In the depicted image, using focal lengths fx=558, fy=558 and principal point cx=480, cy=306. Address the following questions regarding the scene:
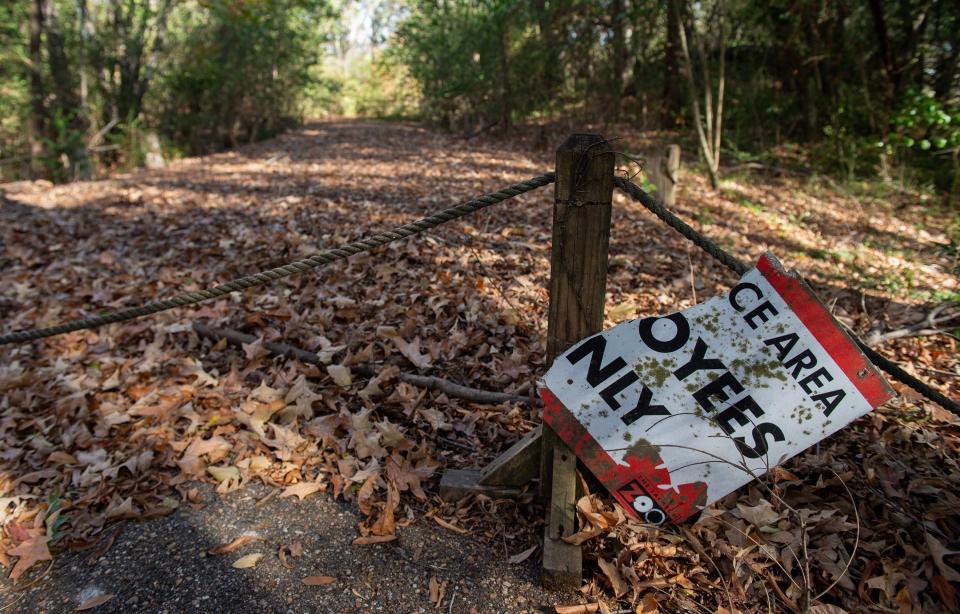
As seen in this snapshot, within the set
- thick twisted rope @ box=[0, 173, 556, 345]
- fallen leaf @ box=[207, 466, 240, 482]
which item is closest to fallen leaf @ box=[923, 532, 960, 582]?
thick twisted rope @ box=[0, 173, 556, 345]

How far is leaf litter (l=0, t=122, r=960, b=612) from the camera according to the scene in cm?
196

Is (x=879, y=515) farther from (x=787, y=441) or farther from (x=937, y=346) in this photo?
(x=937, y=346)

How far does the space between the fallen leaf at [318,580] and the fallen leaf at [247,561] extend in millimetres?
231

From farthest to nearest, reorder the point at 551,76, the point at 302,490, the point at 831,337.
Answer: the point at 551,76, the point at 302,490, the point at 831,337

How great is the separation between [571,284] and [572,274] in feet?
0.11

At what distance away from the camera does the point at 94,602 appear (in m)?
1.98

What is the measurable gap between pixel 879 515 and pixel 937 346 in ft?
6.41

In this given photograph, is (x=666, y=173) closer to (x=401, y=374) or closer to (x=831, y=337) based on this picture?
(x=401, y=374)

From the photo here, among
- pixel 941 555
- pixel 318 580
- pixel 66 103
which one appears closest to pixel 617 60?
pixel 66 103

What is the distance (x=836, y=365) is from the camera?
1737mm

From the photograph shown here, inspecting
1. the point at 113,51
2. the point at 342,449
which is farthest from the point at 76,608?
the point at 113,51

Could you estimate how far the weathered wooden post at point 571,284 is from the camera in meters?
1.69

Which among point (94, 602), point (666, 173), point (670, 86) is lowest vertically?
point (94, 602)

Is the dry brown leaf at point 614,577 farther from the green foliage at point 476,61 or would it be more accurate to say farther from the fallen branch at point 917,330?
the green foliage at point 476,61
